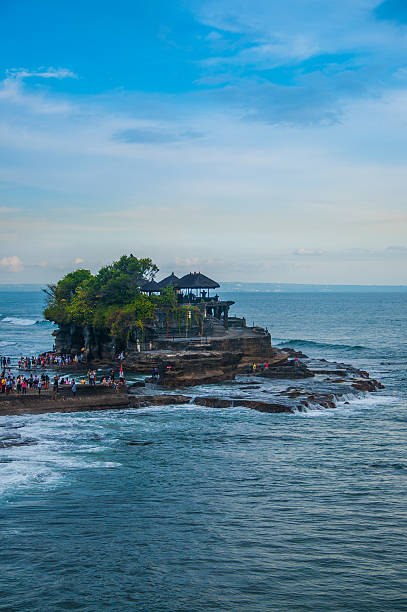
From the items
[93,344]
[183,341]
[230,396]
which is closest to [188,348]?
[183,341]

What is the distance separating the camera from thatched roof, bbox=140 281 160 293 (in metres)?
75.5

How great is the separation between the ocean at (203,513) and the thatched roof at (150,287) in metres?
36.4

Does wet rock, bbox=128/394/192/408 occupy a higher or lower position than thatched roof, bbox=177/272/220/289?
lower

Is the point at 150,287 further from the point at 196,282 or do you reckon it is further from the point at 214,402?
the point at 214,402

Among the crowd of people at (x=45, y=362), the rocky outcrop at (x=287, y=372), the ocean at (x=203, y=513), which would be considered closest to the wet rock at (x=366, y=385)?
the rocky outcrop at (x=287, y=372)

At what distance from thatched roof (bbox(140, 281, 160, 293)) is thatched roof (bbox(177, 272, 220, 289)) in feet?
10.4

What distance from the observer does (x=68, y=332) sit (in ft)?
257

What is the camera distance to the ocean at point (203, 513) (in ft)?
58.7

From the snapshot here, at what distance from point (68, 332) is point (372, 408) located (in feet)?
155

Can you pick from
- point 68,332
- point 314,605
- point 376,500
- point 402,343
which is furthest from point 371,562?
point 402,343

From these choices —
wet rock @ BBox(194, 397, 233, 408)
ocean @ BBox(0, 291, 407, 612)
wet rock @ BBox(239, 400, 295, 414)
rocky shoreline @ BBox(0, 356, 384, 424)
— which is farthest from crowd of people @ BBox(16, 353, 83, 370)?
wet rock @ BBox(239, 400, 295, 414)

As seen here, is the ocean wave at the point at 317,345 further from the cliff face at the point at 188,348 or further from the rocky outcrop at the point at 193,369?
the rocky outcrop at the point at 193,369

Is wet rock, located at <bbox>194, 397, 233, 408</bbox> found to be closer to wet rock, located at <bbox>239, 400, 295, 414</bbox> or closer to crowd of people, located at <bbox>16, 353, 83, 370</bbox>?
wet rock, located at <bbox>239, 400, 295, 414</bbox>

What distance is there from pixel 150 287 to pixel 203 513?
54.4 m
